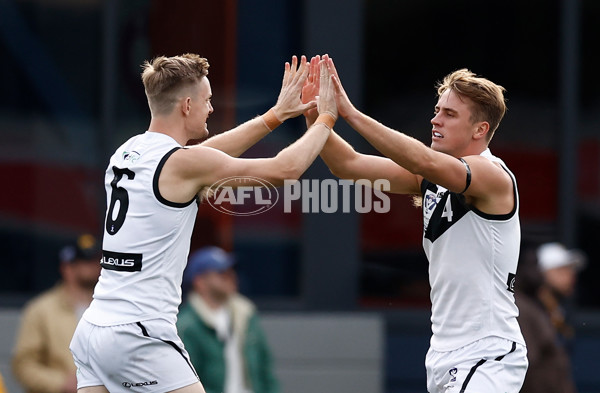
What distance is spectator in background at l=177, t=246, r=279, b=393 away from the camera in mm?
7238

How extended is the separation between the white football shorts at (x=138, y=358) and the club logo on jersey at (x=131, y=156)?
728 mm

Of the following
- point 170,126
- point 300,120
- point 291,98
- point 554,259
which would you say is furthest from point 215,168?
point 300,120

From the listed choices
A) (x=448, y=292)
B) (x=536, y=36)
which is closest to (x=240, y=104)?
(x=536, y=36)

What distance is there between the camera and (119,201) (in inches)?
199

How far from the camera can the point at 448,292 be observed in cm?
530

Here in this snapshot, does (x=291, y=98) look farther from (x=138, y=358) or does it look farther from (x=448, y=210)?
(x=138, y=358)

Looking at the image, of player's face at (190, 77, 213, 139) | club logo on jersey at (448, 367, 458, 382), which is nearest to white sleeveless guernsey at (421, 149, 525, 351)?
club logo on jersey at (448, 367, 458, 382)

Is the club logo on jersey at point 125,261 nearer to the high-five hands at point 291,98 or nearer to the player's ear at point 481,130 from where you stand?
the high-five hands at point 291,98

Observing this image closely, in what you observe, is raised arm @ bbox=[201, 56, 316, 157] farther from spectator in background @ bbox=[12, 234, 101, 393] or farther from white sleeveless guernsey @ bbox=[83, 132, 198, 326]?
spectator in background @ bbox=[12, 234, 101, 393]

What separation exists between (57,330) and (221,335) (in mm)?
1153

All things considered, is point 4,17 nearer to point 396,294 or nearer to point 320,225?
point 320,225

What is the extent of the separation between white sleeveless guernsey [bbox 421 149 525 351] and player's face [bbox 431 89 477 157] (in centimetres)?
30

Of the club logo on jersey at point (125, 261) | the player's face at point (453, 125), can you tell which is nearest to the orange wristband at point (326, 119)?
the player's face at point (453, 125)

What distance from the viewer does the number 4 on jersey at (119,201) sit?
16.5 ft
